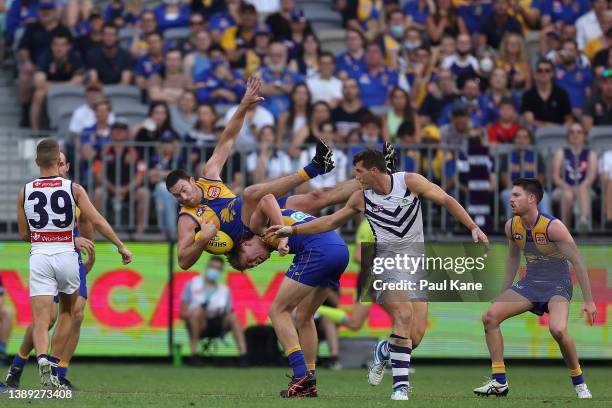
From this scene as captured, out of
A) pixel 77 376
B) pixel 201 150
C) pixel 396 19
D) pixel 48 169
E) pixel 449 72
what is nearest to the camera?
pixel 48 169

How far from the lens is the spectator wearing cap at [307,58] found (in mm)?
21609

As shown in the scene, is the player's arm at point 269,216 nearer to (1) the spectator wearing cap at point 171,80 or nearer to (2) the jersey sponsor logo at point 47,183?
(2) the jersey sponsor logo at point 47,183

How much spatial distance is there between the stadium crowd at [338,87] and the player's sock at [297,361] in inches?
243

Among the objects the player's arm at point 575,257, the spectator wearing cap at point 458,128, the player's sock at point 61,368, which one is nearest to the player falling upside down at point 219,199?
the player's sock at point 61,368

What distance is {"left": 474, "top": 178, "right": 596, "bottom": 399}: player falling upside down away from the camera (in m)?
12.5

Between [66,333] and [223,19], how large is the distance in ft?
34.6

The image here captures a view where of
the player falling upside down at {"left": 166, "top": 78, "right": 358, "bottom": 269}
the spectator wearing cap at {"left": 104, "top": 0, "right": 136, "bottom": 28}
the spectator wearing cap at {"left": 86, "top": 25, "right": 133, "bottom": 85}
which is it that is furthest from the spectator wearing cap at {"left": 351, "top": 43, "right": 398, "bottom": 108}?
the player falling upside down at {"left": 166, "top": 78, "right": 358, "bottom": 269}

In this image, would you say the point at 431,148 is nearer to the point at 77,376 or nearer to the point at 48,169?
the point at 77,376

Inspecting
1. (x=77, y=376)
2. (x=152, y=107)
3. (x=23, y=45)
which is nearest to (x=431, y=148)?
(x=152, y=107)

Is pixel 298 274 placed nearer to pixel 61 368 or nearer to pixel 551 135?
pixel 61 368

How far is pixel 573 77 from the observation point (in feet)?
71.2

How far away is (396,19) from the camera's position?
2288 centimetres

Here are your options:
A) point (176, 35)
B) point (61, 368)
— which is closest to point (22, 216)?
point (61, 368)

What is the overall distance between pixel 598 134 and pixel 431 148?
2885 millimetres
